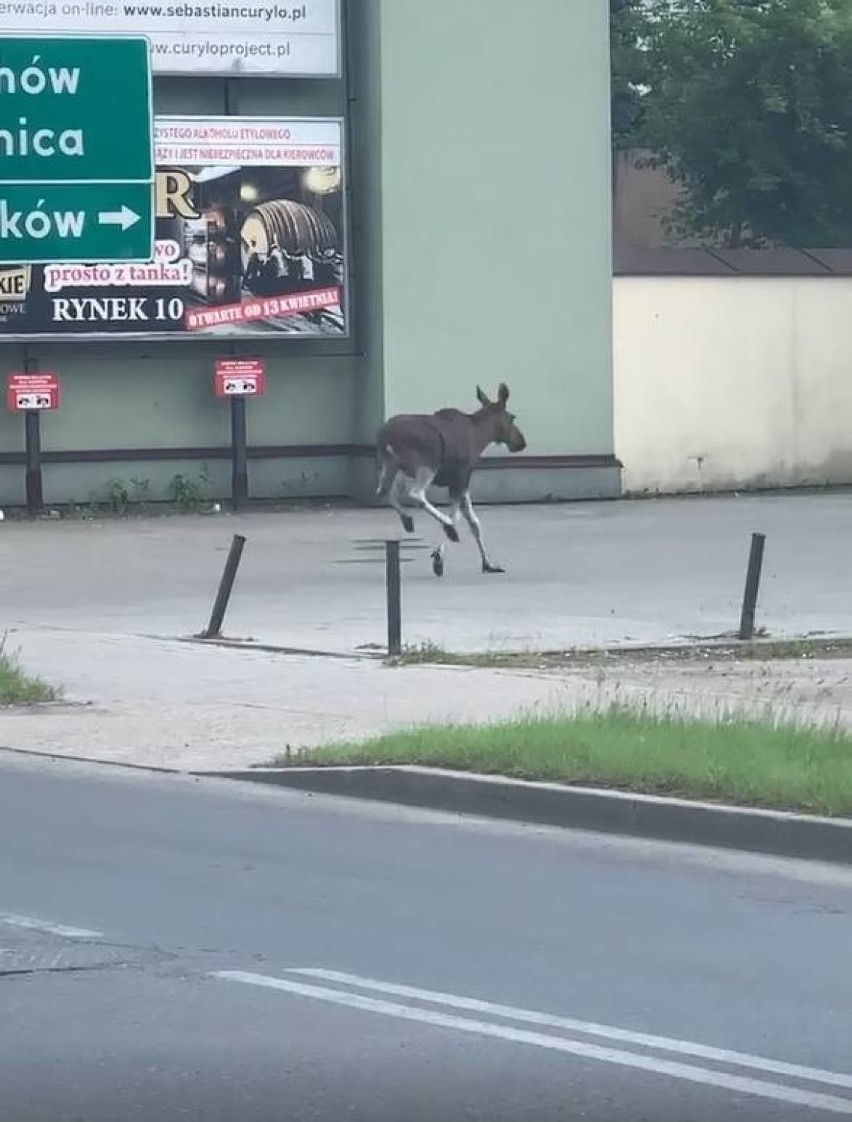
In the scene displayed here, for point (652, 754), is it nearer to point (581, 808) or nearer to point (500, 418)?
point (581, 808)

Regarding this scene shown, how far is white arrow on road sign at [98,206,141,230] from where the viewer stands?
615 inches

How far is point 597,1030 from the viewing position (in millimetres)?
7641

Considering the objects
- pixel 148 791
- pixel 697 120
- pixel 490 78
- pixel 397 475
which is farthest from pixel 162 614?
pixel 697 120

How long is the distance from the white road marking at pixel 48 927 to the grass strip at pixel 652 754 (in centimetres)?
341

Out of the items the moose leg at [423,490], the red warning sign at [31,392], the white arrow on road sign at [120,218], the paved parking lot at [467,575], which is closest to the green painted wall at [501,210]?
the paved parking lot at [467,575]

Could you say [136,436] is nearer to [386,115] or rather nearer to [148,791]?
[386,115]

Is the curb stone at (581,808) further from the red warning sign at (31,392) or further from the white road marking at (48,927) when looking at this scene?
the red warning sign at (31,392)

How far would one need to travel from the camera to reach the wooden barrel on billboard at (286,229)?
1356 inches

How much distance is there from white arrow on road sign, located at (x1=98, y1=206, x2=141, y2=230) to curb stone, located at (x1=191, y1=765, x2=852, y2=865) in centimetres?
413

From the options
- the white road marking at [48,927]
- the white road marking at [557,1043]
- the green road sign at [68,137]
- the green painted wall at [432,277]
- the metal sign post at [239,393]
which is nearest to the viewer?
the white road marking at [557,1043]

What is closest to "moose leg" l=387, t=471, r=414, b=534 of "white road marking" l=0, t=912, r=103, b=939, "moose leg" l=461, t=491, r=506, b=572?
"moose leg" l=461, t=491, r=506, b=572

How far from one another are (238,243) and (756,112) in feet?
44.1

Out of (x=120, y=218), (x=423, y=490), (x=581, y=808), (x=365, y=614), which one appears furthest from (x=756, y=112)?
(x=581, y=808)

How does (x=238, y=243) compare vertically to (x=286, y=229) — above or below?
below
